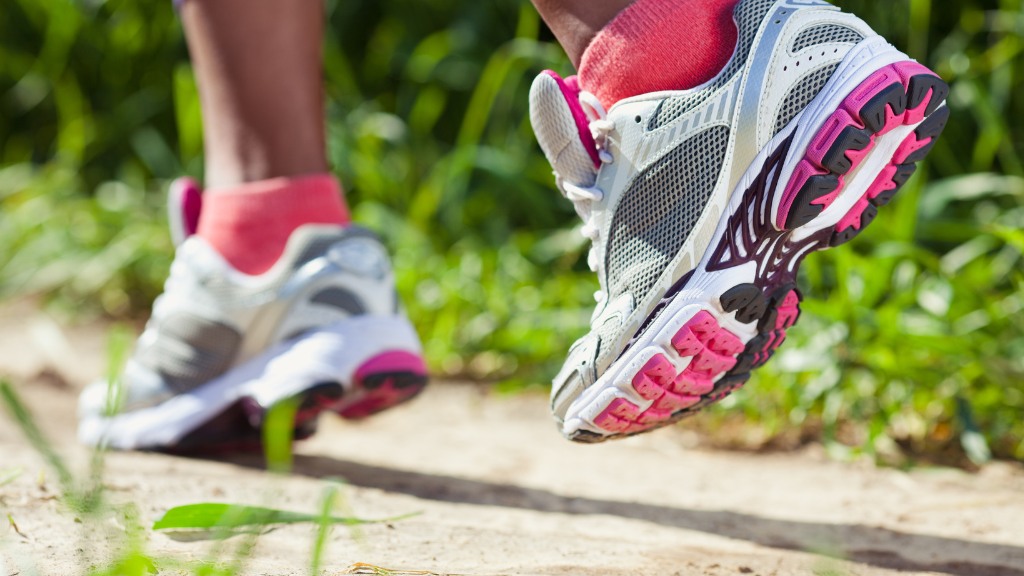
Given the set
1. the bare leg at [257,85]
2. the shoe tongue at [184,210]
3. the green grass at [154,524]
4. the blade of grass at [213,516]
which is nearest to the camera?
the green grass at [154,524]

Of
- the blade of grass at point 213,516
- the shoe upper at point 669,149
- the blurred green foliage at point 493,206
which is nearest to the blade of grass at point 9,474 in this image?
the blade of grass at point 213,516

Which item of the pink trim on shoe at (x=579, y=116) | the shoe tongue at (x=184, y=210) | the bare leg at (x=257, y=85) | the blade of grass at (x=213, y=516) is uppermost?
the pink trim on shoe at (x=579, y=116)

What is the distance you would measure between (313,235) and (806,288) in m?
0.94

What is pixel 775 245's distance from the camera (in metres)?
1.07

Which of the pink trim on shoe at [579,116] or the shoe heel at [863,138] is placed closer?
the shoe heel at [863,138]

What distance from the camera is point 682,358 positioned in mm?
1092

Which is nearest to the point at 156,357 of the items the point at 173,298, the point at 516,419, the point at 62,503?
the point at 173,298

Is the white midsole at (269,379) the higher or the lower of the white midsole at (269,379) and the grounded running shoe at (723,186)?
the lower

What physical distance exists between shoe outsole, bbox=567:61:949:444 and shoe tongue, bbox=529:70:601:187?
7.1 inches

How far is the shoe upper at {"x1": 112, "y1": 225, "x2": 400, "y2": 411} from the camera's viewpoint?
1452 millimetres

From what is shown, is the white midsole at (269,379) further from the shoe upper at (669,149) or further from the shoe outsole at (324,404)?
the shoe upper at (669,149)

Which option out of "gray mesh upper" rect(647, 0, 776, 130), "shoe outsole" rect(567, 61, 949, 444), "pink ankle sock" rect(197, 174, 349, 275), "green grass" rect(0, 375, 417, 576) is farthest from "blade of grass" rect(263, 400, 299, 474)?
"gray mesh upper" rect(647, 0, 776, 130)

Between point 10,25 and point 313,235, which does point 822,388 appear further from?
point 10,25

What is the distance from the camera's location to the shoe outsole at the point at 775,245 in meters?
1.00
